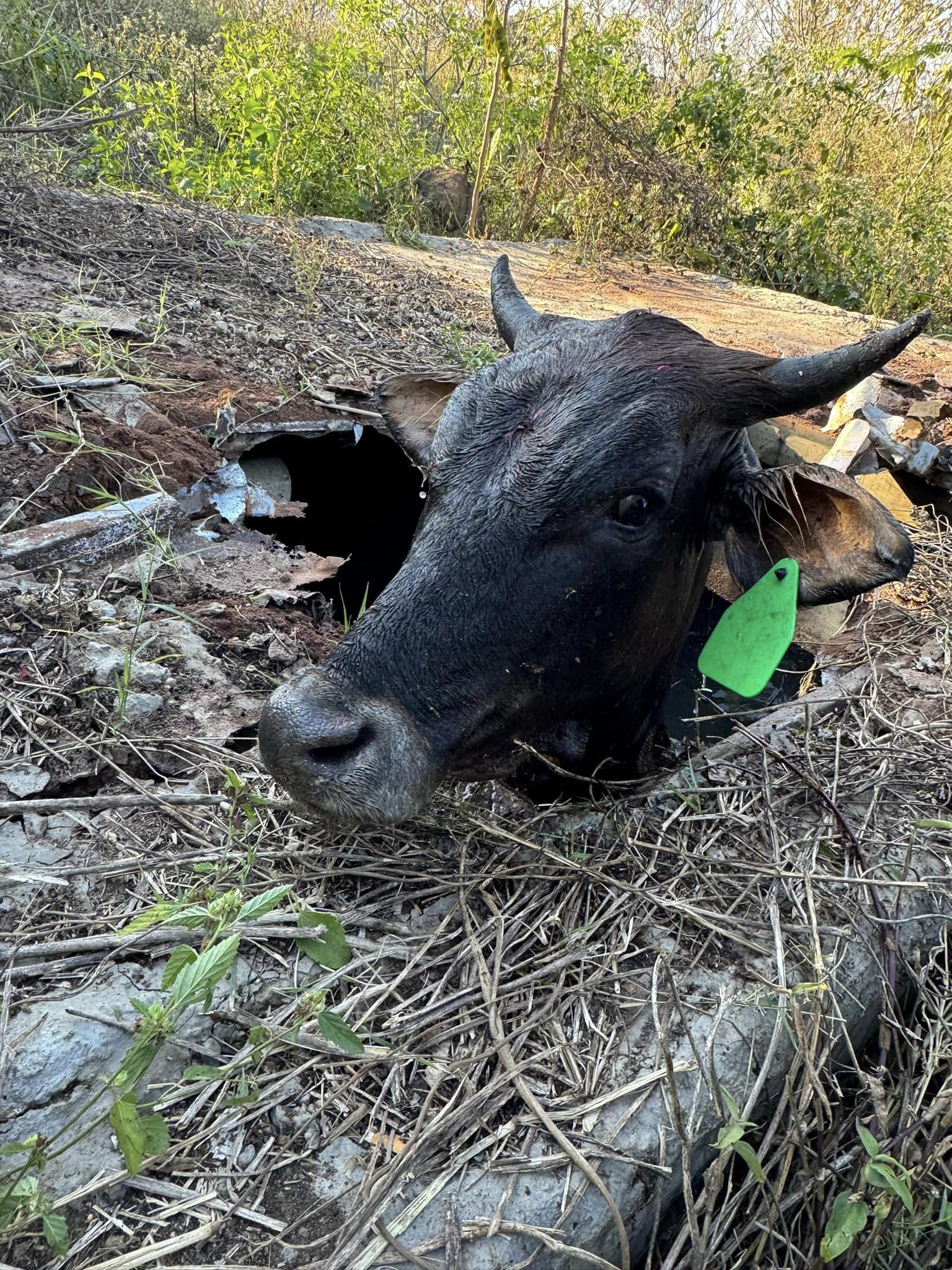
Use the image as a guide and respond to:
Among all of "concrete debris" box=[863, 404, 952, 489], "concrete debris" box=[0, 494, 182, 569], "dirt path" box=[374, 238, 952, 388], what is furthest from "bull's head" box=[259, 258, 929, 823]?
"dirt path" box=[374, 238, 952, 388]

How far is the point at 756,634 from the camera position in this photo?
2500mm

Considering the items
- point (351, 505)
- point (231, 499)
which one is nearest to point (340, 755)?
point (231, 499)

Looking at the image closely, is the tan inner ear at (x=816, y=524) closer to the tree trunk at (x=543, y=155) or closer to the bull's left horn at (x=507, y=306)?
the bull's left horn at (x=507, y=306)

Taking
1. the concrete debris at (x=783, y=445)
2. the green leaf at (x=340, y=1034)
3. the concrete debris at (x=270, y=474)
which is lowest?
the concrete debris at (x=270, y=474)

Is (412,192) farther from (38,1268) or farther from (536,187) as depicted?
(38,1268)

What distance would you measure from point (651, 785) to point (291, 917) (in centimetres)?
125

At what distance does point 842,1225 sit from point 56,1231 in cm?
142

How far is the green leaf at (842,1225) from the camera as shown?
Answer: 164 cm

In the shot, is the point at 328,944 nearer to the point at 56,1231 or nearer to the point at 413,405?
the point at 56,1231

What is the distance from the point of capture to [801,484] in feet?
8.09

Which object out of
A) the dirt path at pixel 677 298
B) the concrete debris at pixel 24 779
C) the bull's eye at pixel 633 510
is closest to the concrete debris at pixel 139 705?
the concrete debris at pixel 24 779

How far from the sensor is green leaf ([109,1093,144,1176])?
137 cm

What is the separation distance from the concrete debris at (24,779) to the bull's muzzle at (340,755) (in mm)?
847

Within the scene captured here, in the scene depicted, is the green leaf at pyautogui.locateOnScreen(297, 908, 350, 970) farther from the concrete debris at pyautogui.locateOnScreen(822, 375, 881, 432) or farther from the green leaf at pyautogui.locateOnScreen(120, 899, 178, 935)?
the concrete debris at pyautogui.locateOnScreen(822, 375, 881, 432)
